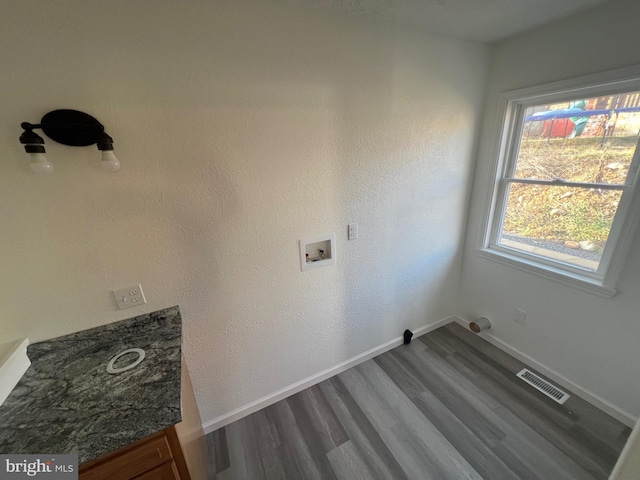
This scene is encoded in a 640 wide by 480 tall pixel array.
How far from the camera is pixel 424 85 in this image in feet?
5.61

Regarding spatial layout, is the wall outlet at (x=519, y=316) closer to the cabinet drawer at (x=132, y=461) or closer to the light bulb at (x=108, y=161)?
the cabinet drawer at (x=132, y=461)

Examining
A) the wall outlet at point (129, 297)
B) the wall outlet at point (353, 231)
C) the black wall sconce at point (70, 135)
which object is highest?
the black wall sconce at point (70, 135)

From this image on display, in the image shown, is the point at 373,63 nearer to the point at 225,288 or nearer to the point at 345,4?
the point at 345,4

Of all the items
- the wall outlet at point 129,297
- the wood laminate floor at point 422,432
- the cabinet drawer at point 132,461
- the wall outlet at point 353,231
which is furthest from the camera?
the wall outlet at point 353,231

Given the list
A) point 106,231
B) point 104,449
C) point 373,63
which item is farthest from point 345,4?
point 104,449

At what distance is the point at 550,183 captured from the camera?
177cm

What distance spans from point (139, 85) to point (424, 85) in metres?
1.67

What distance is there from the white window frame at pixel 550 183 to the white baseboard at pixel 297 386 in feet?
3.31

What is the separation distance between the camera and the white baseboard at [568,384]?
1.56m

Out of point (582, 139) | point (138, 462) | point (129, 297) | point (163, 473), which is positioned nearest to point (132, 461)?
point (138, 462)

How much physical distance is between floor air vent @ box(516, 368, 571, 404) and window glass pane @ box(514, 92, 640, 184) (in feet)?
4.76

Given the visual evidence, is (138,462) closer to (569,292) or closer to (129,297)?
(129,297)

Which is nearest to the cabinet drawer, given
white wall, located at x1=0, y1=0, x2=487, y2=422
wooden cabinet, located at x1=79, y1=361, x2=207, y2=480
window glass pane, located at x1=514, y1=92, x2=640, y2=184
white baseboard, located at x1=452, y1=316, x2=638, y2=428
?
wooden cabinet, located at x1=79, y1=361, x2=207, y2=480

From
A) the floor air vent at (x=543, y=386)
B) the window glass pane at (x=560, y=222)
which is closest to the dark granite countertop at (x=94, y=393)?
the floor air vent at (x=543, y=386)
